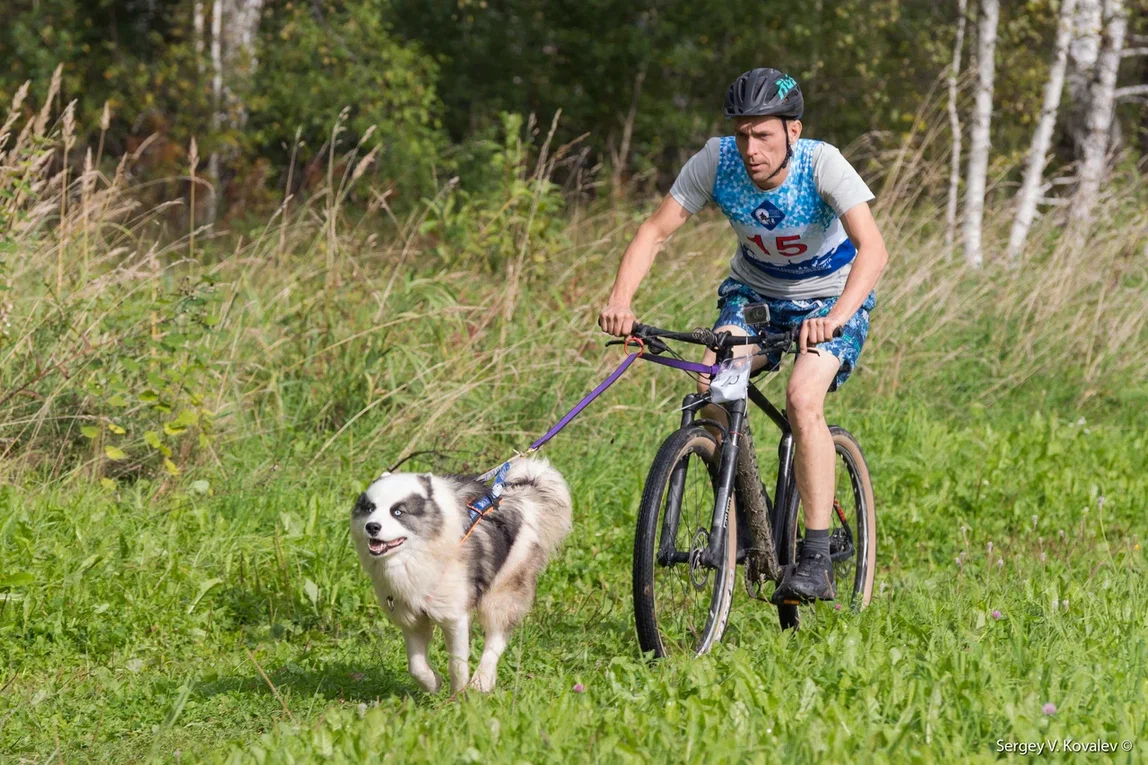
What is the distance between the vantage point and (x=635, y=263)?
4.93m

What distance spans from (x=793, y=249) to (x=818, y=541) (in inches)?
43.8

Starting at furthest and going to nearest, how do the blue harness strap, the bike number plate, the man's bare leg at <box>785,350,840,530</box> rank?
the man's bare leg at <box>785,350,840,530</box>
the bike number plate
the blue harness strap

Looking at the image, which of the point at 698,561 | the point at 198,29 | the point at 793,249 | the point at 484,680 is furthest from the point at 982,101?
the point at 198,29

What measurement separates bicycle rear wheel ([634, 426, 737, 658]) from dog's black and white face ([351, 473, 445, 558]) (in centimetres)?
71

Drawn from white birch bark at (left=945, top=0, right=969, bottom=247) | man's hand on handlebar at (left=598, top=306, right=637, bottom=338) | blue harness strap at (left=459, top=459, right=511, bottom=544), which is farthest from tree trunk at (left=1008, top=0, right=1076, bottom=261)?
blue harness strap at (left=459, top=459, right=511, bottom=544)

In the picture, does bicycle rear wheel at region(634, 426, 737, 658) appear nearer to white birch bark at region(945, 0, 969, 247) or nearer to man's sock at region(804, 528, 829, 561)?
man's sock at region(804, 528, 829, 561)

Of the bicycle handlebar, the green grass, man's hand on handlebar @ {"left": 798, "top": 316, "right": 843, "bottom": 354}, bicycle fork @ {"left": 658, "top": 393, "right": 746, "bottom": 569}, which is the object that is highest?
man's hand on handlebar @ {"left": 798, "top": 316, "right": 843, "bottom": 354}

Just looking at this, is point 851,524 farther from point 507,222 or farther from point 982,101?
point 982,101

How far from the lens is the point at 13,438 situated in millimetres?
6281

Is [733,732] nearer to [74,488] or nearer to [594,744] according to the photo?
[594,744]

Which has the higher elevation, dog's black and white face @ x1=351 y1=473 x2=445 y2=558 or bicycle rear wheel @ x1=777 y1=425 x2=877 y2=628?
dog's black and white face @ x1=351 y1=473 x2=445 y2=558

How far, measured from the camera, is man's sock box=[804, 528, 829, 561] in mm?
5059

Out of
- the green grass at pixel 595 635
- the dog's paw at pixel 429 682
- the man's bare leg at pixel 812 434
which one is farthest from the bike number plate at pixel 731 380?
the dog's paw at pixel 429 682

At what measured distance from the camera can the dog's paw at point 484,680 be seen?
14.8 ft
